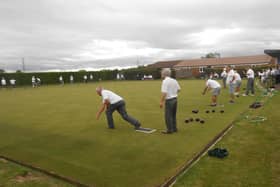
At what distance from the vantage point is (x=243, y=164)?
13.2 ft

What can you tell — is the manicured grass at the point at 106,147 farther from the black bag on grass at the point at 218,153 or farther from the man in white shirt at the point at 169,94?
the man in white shirt at the point at 169,94

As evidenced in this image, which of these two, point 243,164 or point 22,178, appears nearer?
point 22,178

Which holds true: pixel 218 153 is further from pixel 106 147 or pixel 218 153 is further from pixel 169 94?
pixel 106 147

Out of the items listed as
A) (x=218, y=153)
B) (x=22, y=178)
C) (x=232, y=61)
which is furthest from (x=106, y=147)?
(x=232, y=61)

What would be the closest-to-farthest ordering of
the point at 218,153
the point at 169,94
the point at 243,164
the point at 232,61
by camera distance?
the point at 243,164, the point at 218,153, the point at 169,94, the point at 232,61

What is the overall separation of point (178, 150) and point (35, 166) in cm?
292

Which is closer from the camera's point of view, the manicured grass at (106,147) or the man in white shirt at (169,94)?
the manicured grass at (106,147)

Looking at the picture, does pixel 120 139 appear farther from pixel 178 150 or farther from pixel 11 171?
pixel 11 171

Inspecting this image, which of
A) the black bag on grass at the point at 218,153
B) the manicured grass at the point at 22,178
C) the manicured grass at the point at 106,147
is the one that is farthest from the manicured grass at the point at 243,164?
the manicured grass at the point at 22,178

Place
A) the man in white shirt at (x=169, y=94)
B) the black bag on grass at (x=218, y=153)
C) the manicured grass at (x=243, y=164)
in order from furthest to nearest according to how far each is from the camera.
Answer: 1. the man in white shirt at (x=169, y=94)
2. the black bag on grass at (x=218, y=153)
3. the manicured grass at (x=243, y=164)

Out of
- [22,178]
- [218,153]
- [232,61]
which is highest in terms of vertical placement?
[232,61]

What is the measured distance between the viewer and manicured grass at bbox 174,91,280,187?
347 centimetres

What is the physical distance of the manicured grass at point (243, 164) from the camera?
11.4 ft

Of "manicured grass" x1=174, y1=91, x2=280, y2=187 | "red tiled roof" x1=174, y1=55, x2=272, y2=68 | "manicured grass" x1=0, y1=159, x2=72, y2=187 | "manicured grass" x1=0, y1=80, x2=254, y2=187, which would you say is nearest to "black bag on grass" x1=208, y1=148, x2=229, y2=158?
"manicured grass" x1=174, y1=91, x2=280, y2=187
